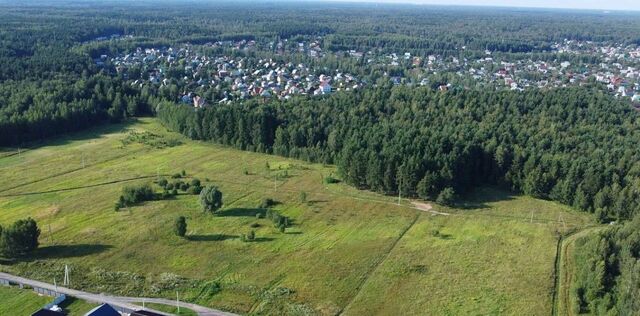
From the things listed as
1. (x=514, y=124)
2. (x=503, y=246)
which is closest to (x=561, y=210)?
(x=503, y=246)

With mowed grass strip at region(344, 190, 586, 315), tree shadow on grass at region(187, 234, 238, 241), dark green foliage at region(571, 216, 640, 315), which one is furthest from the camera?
tree shadow on grass at region(187, 234, 238, 241)

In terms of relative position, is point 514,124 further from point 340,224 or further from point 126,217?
point 126,217

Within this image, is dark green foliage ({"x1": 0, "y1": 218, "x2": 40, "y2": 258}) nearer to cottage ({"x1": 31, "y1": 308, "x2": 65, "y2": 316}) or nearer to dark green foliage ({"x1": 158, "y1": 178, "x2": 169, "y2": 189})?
cottage ({"x1": 31, "y1": 308, "x2": 65, "y2": 316})

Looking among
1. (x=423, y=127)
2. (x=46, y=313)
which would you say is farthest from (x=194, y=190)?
(x=423, y=127)

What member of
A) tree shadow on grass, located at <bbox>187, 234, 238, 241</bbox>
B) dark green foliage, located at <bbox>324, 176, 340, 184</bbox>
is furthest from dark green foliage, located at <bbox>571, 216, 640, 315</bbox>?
dark green foliage, located at <bbox>324, 176, 340, 184</bbox>

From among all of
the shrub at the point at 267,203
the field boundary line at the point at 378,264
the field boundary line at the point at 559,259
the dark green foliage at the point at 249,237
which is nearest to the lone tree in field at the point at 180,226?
the dark green foliage at the point at 249,237

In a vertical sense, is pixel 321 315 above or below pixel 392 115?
below
